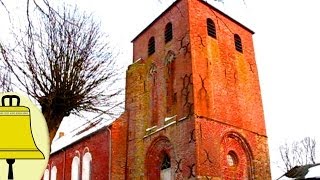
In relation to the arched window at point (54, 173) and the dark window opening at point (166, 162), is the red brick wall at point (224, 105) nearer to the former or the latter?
the dark window opening at point (166, 162)

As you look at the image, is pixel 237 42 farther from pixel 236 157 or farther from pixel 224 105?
pixel 236 157

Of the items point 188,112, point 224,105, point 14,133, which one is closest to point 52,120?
point 14,133

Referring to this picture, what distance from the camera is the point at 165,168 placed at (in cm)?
1909

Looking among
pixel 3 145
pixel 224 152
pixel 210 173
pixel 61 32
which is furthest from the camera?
pixel 224 152

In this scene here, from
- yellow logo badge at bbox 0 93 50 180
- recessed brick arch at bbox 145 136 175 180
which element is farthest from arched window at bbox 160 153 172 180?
yellow logo badge at bbox 0 93 50 180

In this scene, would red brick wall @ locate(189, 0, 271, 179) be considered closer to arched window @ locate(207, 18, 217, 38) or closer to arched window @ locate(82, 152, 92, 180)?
arched window @ locate(207, 18, 217, 38)

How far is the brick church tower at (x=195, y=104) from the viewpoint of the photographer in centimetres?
1750

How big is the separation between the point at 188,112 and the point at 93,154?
268 inches

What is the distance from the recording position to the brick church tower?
1750cm

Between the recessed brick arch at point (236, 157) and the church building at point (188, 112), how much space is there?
1.9 inches

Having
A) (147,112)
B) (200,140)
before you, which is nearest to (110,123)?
(147,112)

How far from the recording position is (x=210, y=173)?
1673cm

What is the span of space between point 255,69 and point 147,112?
658 centimetres

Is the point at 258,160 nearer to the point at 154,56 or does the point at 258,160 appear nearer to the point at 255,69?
the point at 255,69
